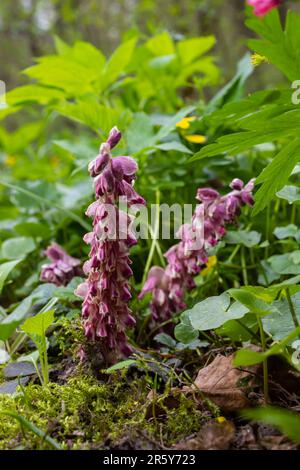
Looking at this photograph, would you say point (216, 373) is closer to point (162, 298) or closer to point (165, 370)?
point (165, 370)

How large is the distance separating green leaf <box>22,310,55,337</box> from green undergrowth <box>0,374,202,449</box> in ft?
0.42

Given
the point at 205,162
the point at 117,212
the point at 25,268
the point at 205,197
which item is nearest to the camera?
the point at 117,212

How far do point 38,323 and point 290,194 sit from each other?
2.31 ft

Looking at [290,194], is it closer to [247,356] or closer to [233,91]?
[247,356]

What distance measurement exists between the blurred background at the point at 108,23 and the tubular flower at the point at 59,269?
4.00ft

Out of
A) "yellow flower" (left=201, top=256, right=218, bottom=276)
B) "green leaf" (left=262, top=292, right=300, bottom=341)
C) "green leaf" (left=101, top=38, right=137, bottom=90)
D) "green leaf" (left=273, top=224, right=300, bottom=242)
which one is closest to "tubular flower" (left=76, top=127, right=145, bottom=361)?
"green leaf" (left=262, top=292, right=300, bottom=341)

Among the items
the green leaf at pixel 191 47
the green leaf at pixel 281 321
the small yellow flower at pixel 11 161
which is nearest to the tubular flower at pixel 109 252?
the green leaf at pixel 281 321

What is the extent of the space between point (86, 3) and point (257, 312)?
8262 mm

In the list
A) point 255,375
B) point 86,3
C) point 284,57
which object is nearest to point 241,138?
point 284,57

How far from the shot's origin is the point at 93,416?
3.44 feet

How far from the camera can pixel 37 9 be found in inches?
333

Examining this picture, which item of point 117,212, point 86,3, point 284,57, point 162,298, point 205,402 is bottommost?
point 205,402

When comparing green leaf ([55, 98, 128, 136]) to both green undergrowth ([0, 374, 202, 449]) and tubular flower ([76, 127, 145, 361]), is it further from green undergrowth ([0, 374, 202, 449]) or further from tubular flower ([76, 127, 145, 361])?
green undergrowth ([0, 374, 202, 449])

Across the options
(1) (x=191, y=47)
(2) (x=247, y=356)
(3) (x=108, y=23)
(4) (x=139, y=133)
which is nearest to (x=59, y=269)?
(4) (x=139, y=133)
